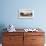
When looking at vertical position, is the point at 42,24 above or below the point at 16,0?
below

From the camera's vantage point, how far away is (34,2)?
3.96 metres

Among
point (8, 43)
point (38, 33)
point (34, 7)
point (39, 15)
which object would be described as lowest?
point (8, 43)

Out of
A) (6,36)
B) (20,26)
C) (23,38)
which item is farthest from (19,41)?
(20,26)

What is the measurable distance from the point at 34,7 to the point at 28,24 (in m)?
0.57

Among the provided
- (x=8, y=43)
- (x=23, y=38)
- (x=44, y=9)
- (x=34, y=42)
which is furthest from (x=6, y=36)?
(x=44, y=9)

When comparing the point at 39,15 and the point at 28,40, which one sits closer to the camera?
the point at 28,40

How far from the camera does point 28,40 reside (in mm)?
3496

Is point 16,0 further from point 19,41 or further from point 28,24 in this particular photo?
point 19,41

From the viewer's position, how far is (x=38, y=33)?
3.50 meters

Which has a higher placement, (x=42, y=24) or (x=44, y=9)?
(x=44, y=9)

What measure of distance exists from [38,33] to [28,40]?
341 millimetres

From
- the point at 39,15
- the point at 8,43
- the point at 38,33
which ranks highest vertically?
the point at 39,15

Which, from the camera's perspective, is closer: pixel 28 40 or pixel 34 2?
pixel 28 40

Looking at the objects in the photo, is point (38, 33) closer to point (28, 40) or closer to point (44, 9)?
point (28, 40)
